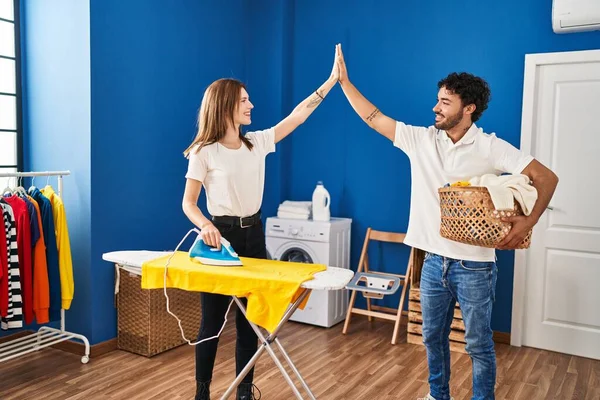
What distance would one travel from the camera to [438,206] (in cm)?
238

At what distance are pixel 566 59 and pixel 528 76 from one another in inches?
9.8

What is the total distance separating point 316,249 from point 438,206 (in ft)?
6.59

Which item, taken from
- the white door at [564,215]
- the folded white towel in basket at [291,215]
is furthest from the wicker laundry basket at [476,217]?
the folded white towel in basket at [291,215]

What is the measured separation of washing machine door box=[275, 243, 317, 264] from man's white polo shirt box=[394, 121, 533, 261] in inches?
75.1

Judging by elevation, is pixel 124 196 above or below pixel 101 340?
above

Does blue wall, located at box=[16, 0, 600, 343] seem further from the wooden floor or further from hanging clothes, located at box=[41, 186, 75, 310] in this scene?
the wooden floor

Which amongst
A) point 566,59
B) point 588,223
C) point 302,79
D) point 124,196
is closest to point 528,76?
point 566,59

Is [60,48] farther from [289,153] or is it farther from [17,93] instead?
[289,153]

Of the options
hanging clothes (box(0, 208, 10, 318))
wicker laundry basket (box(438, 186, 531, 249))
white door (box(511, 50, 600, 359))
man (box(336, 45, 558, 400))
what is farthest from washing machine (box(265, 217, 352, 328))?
wicker laundry basket (box(438, 186, 531, 249))

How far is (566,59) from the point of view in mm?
3760

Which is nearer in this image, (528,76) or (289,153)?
(528,76)

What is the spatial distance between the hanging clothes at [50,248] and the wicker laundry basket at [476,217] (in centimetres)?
229

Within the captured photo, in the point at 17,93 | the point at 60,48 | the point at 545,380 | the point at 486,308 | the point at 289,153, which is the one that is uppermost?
the point at 60,48

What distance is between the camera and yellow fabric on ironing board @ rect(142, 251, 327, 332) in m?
2.13
